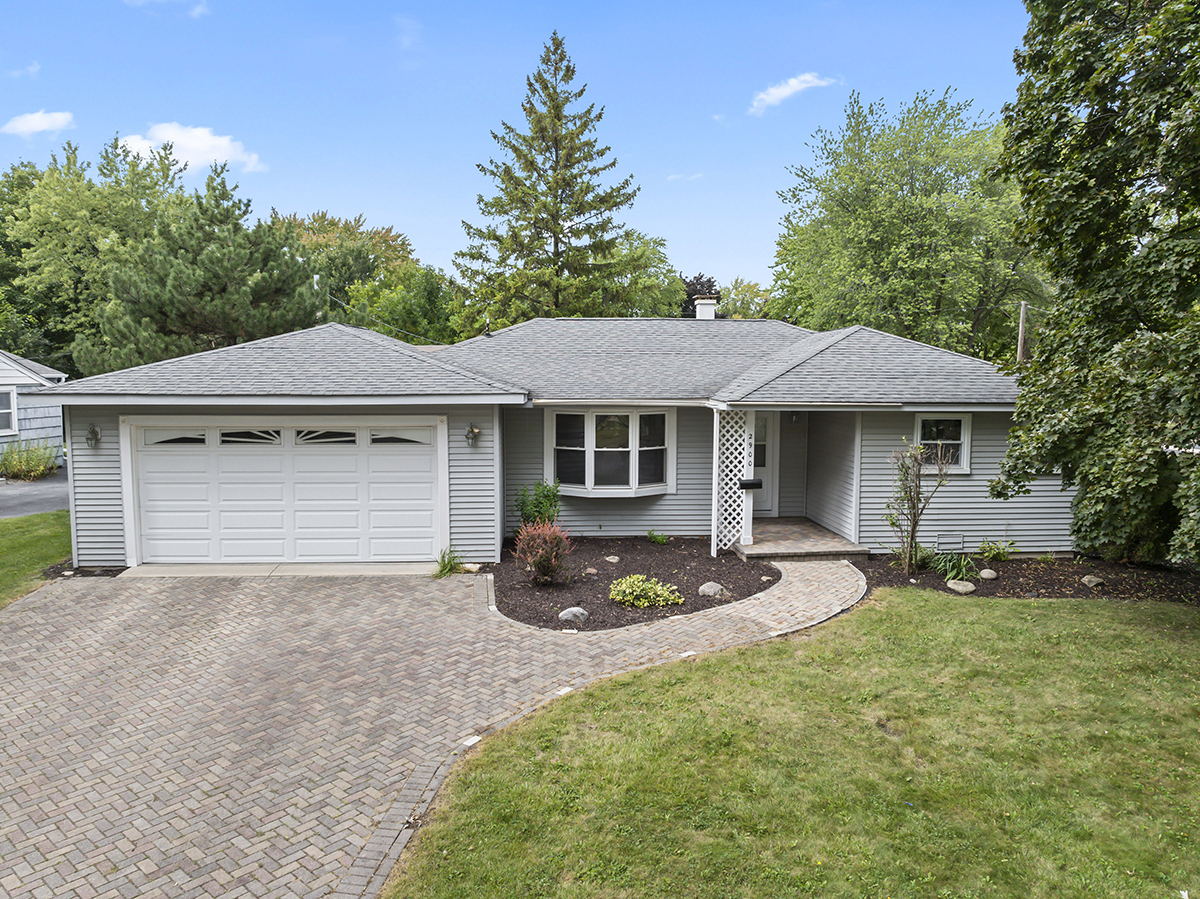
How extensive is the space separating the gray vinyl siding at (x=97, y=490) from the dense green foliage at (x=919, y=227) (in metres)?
24.1

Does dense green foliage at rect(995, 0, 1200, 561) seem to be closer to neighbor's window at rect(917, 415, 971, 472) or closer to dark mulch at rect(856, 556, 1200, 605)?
dark mulch at rect(856, 556, 1200, 605)

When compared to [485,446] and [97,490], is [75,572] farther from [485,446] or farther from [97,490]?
[485,446]

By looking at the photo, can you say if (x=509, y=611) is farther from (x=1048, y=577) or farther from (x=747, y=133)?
(x=747, y=133)

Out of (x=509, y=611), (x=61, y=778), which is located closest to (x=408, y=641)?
(x=509, y=611)

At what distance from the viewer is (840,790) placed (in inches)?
185

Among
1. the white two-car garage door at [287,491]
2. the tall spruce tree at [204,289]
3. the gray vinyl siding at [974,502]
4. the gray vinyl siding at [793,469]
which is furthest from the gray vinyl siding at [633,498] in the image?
the tall spruce tree at [204,289]

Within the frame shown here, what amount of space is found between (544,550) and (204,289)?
1270 cm

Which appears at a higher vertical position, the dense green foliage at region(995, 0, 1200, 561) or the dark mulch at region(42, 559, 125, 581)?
the dense green foliage at region(995, 0, 1200, 561)

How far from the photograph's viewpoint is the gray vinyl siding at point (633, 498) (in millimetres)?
12633

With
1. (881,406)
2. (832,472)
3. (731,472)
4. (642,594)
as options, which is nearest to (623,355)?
(731,472)

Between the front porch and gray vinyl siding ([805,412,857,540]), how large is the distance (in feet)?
1.16

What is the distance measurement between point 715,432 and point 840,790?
7.25 metres

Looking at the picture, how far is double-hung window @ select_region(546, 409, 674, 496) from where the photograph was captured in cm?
1240

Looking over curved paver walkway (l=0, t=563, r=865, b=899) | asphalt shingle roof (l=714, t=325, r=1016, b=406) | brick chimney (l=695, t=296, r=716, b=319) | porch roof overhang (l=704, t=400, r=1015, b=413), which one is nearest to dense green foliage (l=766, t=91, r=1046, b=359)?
brick chimney (l=695, t=296, r=716, b=319)
